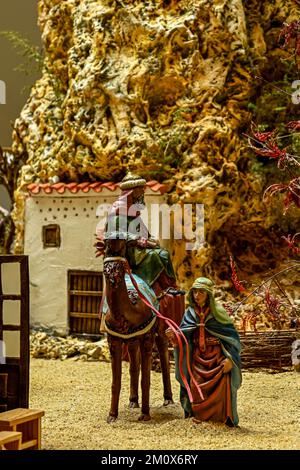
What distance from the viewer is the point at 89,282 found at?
10773 mm

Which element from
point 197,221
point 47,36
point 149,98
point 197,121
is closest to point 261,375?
point 197,221

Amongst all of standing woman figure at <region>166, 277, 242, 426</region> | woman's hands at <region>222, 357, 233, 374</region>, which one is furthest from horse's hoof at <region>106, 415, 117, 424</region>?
woman's hands at <region>222, 357, 233, 374</region>

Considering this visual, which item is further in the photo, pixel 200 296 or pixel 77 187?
pixel 77 187

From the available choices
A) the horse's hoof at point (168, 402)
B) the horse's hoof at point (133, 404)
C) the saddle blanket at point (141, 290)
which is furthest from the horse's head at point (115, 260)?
the horse's hoof at point (168, 402)

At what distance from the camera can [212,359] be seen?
20.3 ft

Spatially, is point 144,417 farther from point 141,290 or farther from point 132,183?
point 132,183

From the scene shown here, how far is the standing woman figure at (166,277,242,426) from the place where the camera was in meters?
6.14

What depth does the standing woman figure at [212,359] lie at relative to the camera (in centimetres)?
614

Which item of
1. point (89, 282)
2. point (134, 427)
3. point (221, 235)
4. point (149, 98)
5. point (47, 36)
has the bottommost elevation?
point (134, 427)

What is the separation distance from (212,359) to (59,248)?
5.29 m

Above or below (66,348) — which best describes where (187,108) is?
above

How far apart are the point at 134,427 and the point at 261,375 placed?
3.30 metres

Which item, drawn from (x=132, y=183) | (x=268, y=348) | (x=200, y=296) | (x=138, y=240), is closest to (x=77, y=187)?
(x=268, y=348)
